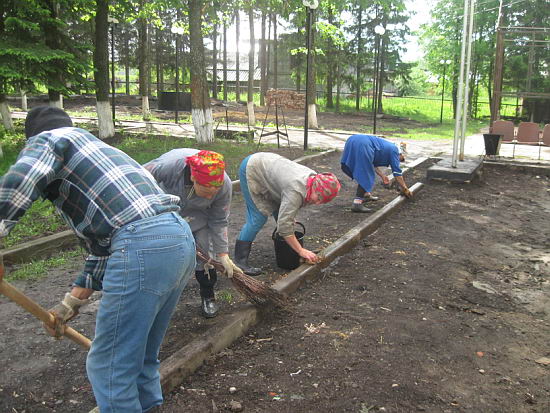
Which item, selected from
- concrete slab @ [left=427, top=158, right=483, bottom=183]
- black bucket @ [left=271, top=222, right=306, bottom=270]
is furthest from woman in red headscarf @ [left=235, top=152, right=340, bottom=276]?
concrete slab @ [left=427, top=158, right=483, bottom=183]

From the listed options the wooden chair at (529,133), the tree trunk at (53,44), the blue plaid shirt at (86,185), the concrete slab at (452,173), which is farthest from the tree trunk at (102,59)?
the blue plaid shirt at (86,185)

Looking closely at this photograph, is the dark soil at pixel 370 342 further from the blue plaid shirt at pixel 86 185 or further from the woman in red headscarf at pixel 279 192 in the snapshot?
the blue plaid shirt at pixel 86 185

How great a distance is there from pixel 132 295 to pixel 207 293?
1971 mm

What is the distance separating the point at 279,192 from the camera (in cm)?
465

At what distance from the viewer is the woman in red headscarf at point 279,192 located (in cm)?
425

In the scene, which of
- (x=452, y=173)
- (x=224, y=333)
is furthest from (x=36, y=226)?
(x=452, y=173)

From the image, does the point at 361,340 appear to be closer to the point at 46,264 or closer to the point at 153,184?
the point at 153,184

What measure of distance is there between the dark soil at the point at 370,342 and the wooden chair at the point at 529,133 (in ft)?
22.5

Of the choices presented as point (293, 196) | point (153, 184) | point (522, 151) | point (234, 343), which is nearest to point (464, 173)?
point (522, 151)

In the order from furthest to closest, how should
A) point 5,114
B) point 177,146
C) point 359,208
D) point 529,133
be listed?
1. point 5,114
2. point 529,133
3. point 177,146
4. point 359,208

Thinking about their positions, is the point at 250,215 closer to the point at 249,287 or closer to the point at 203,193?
the point at 249,287

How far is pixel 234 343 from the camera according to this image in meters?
3.70

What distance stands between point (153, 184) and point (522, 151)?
14.0 m

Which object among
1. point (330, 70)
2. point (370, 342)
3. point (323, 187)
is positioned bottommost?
point (370, 342)
